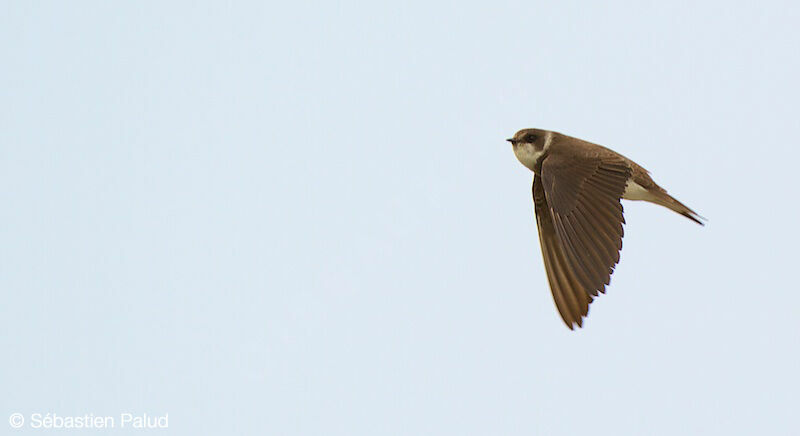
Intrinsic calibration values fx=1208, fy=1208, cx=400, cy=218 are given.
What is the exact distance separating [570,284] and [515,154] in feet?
2.79

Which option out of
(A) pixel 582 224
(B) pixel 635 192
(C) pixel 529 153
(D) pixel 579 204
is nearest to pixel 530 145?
(C) pixel 529 153

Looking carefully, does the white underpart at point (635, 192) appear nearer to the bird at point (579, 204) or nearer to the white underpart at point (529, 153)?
the bird at point (579, 204)

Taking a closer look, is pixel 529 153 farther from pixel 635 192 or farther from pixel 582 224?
pixel 582 224

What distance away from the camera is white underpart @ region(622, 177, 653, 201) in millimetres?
5836

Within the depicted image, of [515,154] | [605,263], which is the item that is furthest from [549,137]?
[605,263]

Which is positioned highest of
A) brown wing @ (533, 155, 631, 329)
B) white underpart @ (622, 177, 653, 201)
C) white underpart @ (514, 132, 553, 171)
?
white underpart @ (514, 132, 553, 171)

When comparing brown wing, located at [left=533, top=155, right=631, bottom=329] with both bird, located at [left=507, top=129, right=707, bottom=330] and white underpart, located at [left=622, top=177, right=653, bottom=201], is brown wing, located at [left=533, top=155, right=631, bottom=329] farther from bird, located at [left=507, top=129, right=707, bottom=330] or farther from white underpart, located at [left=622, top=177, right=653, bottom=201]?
white underpart, located at [left=622, top=177, right=653, bottom=201]

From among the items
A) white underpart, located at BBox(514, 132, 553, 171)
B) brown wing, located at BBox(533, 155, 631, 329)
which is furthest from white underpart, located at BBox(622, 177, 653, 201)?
white underpart, located at BBox(514, 132, 553, 171)

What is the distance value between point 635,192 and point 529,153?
0.57 m

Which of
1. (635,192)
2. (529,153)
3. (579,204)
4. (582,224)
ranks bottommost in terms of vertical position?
(582,224)

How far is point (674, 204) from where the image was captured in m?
5.92

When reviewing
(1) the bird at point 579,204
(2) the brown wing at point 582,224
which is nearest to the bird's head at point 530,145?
(1) the bird at point 579,204

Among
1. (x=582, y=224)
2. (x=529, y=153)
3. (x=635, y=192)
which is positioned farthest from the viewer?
(x=529, y=153)

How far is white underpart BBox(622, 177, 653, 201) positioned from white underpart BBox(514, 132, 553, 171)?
0.47m
